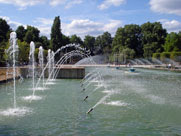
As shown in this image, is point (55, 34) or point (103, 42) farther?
point (103, 42)

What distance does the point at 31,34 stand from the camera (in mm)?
72500

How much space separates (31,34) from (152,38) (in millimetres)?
39081

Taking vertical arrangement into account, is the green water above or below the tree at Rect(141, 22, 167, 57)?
below

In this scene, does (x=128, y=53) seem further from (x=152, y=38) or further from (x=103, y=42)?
(x=103, y=42)

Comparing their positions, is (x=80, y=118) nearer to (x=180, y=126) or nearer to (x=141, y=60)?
(x=180, y=126)

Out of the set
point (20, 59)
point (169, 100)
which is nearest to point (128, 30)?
point (20, 59)

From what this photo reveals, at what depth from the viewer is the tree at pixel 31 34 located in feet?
234

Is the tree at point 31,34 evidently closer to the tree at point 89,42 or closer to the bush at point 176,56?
the tree at point 89,42

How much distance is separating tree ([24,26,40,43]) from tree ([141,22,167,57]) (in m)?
35.0

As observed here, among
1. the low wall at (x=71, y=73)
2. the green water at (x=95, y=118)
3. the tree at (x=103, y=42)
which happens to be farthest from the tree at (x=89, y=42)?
the green water at (x=95, y=118)

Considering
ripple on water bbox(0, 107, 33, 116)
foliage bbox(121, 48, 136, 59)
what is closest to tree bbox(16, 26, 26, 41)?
foliage bbox(121, 48, 136, 59)

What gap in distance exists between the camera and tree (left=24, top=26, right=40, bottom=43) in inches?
2806

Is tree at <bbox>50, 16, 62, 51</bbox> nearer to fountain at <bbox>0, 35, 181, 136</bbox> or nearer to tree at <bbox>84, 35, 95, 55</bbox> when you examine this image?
tree at <bbox>84, 35, 95, 55</bbox>

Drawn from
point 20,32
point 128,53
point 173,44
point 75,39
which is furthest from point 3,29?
point 173,44
